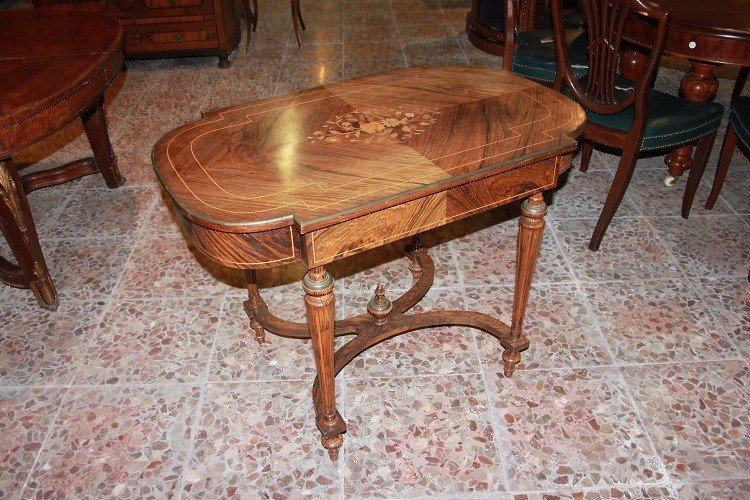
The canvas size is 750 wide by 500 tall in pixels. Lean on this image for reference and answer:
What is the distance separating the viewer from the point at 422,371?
1920 millimetres

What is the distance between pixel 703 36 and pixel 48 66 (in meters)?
2.17

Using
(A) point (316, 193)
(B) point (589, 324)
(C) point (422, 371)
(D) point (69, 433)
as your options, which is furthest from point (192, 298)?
(B) point (589, 324)

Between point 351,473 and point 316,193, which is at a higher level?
point 316,193

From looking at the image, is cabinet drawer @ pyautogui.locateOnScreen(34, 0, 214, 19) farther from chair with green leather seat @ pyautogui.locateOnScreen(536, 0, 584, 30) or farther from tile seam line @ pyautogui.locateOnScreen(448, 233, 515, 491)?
tile seam line @ pyautogui.locateOnScreen(448, 233, 515, 491)

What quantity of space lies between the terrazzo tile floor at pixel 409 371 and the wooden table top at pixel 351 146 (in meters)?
0.77

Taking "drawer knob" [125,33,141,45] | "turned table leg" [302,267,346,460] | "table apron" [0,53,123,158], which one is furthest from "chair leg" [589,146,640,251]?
"drawer knob" [125,33,141,45]

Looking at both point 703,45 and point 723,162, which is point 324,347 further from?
point 723,162

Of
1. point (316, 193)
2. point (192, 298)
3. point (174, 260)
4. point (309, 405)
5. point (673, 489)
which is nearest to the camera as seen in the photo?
point (316, 193)

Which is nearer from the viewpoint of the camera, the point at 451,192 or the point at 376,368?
Answer: the point at 451,192

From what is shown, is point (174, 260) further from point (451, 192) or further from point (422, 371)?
point (451, 192)

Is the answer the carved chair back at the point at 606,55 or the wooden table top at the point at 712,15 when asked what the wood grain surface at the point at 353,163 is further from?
the wooden table top at the point at 712,15

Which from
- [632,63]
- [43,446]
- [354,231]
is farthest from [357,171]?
[632,63]

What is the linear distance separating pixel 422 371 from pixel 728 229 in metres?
1.51

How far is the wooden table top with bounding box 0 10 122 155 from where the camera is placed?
1.76 metres
